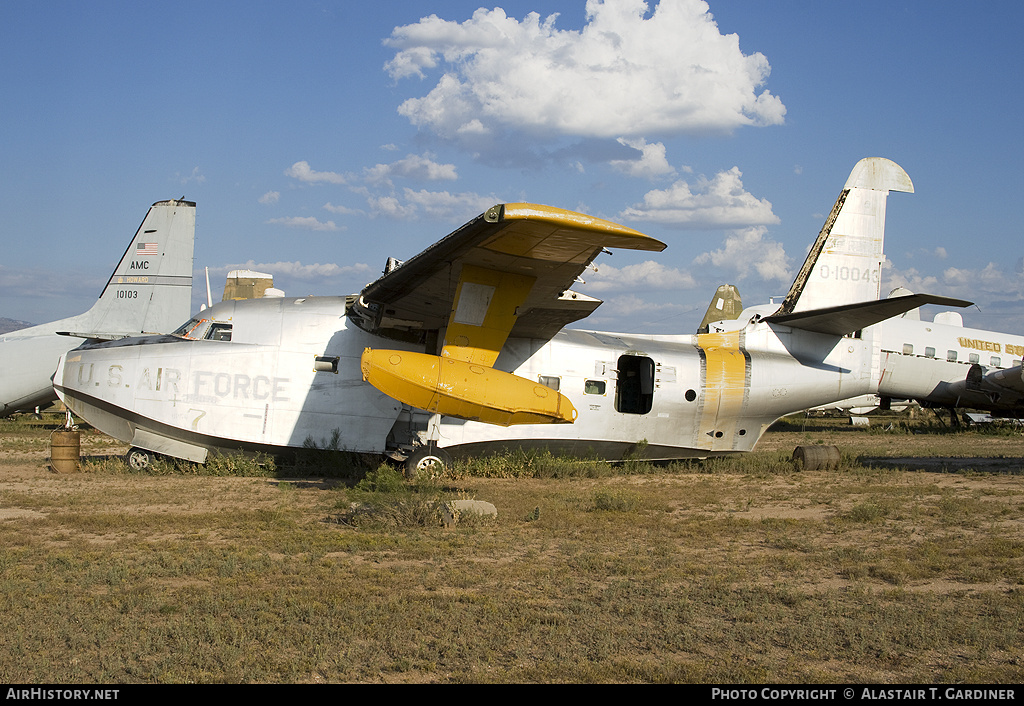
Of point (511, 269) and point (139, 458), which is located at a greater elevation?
point (511, 269)

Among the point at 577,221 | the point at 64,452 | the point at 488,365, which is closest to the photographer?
the point at 577,221

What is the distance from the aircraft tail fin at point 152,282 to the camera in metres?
22.6

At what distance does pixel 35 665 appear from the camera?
4340 mm

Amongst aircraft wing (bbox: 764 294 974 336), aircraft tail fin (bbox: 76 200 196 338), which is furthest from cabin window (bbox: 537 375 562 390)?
aircraft tail fin (bbox: 76 200 196 338)

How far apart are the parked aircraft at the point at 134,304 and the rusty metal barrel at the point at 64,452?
1074 cm

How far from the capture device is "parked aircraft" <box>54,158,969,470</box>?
10.1m

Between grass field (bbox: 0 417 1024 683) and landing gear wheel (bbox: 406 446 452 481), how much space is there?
485 millimetres

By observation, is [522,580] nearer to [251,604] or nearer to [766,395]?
[251,604]

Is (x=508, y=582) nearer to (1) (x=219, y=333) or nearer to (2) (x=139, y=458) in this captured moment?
(1) (x=219, y=333)

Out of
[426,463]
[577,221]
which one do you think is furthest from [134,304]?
[577,221]

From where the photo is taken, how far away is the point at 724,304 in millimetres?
32188

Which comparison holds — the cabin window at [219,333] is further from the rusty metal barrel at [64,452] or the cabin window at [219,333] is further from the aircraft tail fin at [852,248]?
the aircraft tail fin at [852,248]

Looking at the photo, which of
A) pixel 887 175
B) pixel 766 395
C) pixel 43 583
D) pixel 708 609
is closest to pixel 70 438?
pixel 43 583

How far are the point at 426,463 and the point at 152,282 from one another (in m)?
14.9
